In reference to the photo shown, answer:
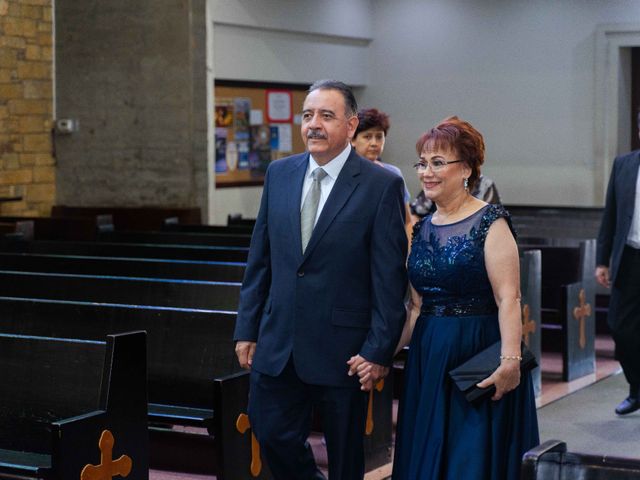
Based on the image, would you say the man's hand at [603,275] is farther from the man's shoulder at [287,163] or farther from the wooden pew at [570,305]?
the man's shoulder at [287,163]

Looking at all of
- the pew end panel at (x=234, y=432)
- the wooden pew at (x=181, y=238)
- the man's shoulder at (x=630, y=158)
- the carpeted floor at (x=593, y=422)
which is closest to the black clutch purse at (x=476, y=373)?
the pew end panel at (x=234, y=432)

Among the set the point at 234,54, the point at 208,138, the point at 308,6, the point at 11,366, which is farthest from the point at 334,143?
the point at 308,6

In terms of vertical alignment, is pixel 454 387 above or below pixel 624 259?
below

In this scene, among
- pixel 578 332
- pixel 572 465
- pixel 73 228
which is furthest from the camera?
pixel 73 228

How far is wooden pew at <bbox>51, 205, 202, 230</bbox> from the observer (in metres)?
10.2

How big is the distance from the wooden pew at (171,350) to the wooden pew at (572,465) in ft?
7.75

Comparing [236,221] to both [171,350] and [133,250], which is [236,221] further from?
[171,350]

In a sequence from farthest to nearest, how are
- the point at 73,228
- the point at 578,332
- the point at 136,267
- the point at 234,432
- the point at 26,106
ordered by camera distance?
1. the point at 26,106
2. the point at 73,228
3. the point at 578,332
4. the point at 136,267
5. the point at 234,432

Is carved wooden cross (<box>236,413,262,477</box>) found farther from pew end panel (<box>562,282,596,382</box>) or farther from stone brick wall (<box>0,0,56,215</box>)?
stone brick wall (<box>0,0,56,215</box>)

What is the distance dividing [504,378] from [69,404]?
1524 mm

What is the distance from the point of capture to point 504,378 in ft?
10.8

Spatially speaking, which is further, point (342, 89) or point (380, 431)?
point (380, 431)

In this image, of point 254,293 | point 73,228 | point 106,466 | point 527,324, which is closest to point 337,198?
point 254,293

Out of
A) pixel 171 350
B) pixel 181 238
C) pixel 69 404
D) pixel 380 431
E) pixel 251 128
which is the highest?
pixel 251 128
